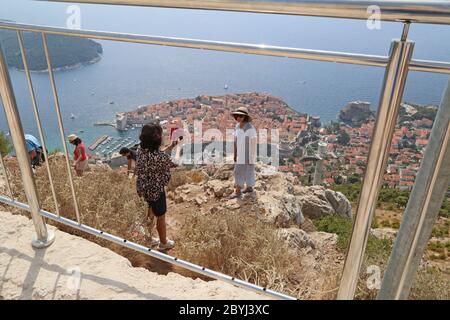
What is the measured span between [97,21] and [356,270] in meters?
1.72

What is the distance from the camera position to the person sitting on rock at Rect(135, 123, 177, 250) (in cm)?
319

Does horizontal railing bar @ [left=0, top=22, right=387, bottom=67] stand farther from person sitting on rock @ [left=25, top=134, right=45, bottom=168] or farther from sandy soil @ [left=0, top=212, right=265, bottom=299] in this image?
person sitting on rock @ [left=25, top=134, right=45, bottom=168]

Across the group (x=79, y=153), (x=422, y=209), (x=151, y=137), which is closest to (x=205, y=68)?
(x=151, y=137)

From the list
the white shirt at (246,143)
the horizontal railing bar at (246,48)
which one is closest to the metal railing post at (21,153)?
the horizontal railing bar at (246,48)

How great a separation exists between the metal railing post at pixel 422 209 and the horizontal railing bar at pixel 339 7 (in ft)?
0.66

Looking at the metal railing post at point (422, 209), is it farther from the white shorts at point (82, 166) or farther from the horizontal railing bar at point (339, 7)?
the white shorts at point (82, 166)

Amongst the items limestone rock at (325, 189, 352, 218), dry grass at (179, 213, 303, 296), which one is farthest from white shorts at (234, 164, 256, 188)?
limestone rock at (325, 189, 352, 218)

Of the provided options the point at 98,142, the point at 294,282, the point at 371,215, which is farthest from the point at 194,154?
the point at 371,215

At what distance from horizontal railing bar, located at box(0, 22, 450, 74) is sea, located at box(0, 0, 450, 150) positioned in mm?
39

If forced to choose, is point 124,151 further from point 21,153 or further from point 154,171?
point 21,153

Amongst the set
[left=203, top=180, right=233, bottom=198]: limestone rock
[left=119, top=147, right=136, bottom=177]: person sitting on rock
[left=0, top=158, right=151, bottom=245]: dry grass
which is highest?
[left=0, top=158, right=151, bottom=245]: dry grass

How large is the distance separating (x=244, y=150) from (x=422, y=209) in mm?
3965

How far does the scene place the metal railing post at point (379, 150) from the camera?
2.97 ft
